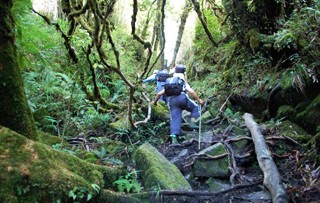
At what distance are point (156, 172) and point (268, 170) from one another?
4.93ft

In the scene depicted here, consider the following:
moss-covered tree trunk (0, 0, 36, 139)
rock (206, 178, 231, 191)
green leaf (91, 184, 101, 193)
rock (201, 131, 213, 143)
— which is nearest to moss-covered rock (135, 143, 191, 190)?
rock (206, 178, 231, 191)

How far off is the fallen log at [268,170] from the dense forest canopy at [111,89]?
0.18m

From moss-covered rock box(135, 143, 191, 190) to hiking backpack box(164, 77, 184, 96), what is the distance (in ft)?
7.87

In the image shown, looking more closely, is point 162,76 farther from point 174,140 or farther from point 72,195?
point 72,195

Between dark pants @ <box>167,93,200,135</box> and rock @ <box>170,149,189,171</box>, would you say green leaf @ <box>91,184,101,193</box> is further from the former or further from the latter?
dark pants @ <box>167,93,200,135</box>

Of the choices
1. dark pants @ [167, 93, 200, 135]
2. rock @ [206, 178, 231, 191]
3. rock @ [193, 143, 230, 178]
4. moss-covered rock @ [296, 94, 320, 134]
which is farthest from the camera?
dark pants @ [167, 93, 200, 135]

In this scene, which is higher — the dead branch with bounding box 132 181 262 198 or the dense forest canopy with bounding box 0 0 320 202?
the dense forest canopy with bounding box 0 0 320 202

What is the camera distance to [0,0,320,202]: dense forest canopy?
2.87m

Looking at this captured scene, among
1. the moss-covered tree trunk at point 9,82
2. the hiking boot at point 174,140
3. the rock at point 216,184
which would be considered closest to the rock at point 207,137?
the hiking boot at point 174,140

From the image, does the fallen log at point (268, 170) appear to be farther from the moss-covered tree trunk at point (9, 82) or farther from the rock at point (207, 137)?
the moss-covered tree trunk at point (9, 82)

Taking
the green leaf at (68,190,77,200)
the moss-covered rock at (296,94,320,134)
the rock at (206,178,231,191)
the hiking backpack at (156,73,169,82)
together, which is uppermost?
the hiking backpack at (156,73,169,82)

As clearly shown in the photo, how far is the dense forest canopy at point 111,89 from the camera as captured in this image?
2867mm

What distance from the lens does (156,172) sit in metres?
3.90

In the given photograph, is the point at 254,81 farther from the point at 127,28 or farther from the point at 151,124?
the point at 127,28
